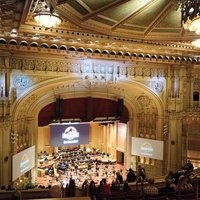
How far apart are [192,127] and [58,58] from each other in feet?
23.5

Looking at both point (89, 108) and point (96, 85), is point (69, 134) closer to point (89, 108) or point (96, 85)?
point (89, 108)

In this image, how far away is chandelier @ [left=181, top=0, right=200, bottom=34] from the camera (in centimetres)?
678

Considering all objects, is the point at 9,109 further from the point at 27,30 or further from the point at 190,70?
the point at 190,70

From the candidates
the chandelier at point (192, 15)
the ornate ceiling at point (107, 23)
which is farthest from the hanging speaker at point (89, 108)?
the chandelier at point (192, 15)

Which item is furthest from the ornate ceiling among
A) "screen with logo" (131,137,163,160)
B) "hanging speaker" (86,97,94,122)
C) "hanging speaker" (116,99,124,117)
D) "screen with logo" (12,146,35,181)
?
"screen with logo" (131,137,163,160)

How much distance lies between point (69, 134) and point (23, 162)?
12.0ft

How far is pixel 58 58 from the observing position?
38.9 ft

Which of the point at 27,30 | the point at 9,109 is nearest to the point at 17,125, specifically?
the point at 9,109

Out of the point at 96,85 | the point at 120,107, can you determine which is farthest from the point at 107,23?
the point at 120,107

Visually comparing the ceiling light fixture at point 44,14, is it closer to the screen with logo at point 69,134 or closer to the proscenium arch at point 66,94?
the proscenium arch at point 66,94

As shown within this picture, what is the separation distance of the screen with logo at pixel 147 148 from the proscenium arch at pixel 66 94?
67 cm

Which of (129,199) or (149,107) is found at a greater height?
(149,107)

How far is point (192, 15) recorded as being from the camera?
6918mm

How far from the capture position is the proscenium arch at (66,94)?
11.9 m
